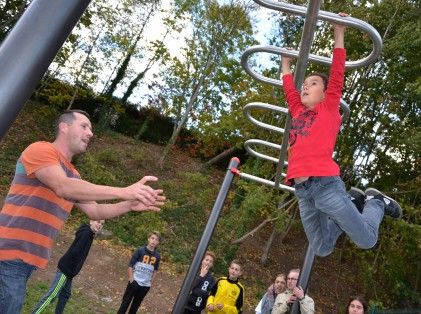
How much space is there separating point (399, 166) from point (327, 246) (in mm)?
11371

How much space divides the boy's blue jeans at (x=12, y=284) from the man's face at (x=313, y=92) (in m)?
1.76

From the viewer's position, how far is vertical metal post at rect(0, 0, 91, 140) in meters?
0.91

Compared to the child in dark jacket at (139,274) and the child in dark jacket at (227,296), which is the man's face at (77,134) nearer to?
the child in dark jacket at (227,296)

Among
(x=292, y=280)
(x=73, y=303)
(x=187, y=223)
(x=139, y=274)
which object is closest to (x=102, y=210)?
(x=292, y=280)

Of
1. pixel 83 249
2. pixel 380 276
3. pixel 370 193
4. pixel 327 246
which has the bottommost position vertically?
pixel 83 249

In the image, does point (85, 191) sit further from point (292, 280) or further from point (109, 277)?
point (109, 277)

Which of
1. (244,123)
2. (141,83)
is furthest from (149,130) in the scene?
(244,123)

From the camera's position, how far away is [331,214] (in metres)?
2.54

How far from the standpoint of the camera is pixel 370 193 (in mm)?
3193

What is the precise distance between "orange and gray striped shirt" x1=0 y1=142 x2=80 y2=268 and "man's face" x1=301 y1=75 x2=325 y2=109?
1.43 m

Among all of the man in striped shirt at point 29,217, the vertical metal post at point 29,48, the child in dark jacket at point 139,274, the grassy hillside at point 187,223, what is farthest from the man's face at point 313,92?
the grassy hillside at point 187,223

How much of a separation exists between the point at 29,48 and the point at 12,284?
1.60m

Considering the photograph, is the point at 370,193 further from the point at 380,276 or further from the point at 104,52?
the point at 104,52

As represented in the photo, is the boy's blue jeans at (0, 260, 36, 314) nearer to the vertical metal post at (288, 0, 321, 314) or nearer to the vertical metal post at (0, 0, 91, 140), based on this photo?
the vertical metal post at (0, 0, 91, 140)
